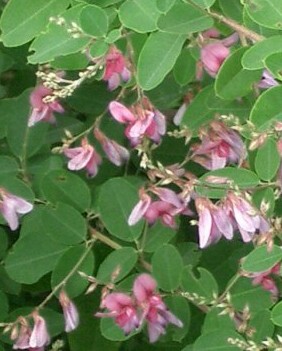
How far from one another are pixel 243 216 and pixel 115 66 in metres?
0.26

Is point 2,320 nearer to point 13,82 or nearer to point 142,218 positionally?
point 142,218

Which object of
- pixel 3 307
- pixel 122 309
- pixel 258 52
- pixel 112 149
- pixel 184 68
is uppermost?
pixel 258 52

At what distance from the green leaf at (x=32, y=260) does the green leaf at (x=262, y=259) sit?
354 millimetres

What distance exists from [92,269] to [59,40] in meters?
0.40

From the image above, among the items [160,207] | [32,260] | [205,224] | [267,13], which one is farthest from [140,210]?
[267,13]

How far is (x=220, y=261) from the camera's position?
1585mm

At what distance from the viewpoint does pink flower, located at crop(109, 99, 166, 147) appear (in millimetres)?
1274

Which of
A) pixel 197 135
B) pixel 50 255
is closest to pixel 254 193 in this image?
pixel 197 135

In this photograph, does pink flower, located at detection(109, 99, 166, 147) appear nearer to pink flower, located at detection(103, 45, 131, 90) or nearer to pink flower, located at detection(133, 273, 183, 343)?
pink flower, located at detection(103, 45, 131, 90)

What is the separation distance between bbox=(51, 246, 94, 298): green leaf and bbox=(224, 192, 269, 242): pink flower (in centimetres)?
30

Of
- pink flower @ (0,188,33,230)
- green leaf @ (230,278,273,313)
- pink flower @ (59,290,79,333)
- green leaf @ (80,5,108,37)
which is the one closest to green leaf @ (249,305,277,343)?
green leaf @ (230,278,273,313)

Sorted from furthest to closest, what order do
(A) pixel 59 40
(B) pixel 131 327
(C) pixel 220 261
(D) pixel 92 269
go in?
(C) pixel 220 261 < (D) pixel 92 269 < (B) pixel 131 327 < (A) pixel 59 40

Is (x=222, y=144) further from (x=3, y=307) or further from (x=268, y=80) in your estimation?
(x=3, y=307)

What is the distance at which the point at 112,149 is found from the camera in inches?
56.0
